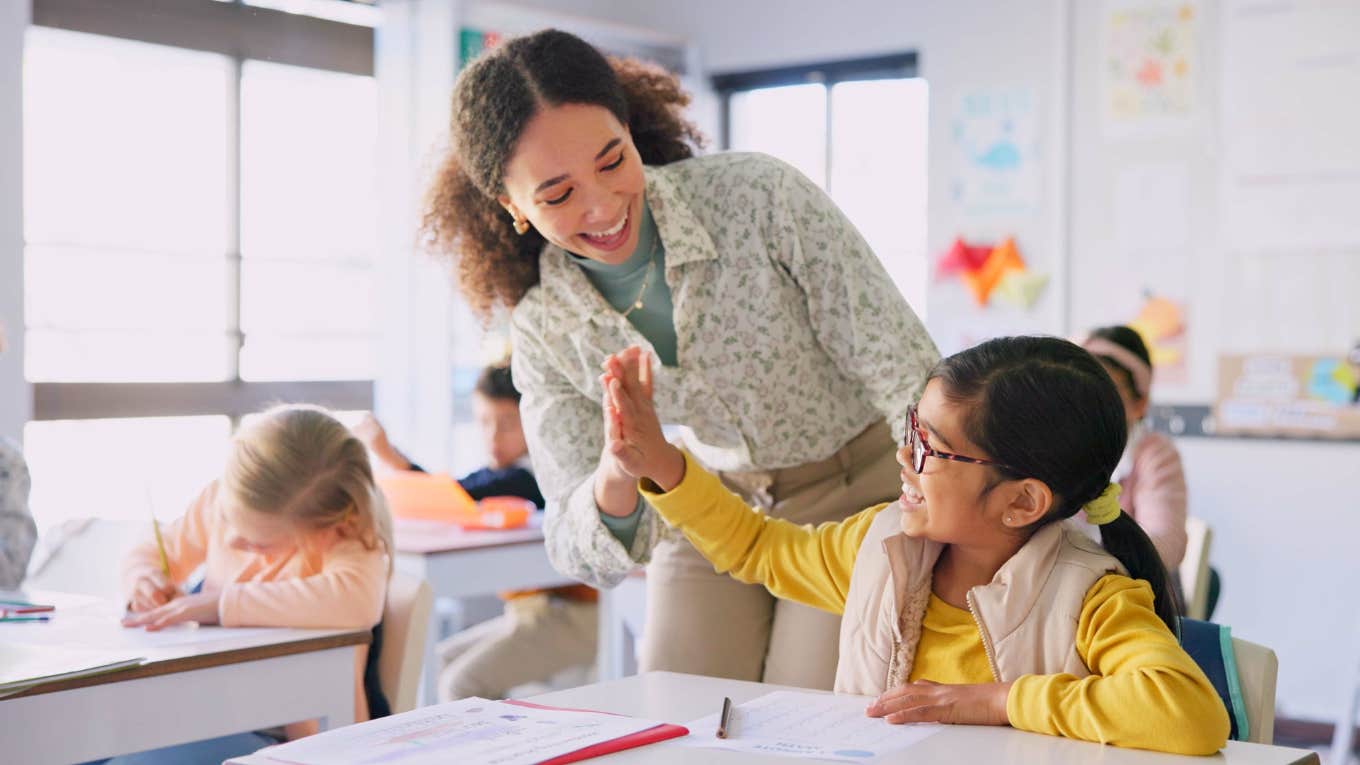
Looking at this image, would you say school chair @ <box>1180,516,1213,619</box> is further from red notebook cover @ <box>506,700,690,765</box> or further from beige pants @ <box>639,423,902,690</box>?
red notebook cover @ <box>506,700,690,765</box>

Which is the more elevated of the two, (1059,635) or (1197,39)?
(1197,39)

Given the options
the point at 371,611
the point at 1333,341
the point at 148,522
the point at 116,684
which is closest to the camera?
the point at 116,684

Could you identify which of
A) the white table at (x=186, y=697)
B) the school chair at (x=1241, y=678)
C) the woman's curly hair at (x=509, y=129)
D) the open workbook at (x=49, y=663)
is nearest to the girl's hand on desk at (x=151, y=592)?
the white table at (x=186, y=697)

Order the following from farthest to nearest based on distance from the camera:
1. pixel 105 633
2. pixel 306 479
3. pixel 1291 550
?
1. pixel 1291 550
2. pixel 306 479
3. pixel 105 633

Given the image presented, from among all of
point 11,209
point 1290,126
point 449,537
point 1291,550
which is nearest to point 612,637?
point 449,537

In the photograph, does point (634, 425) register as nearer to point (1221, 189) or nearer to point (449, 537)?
point (449, 537)

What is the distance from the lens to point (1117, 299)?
472 cm

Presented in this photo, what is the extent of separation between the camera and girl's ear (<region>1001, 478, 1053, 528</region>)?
4.95 feet

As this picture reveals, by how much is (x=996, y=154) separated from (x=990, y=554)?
11.8ft

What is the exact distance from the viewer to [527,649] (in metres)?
3.74

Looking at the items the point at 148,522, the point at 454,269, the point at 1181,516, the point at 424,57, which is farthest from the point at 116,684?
the point at 424,57

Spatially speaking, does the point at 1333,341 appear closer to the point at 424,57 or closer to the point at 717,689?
the point at 424,57

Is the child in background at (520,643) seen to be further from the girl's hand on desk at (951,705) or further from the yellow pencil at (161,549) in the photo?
the girl's hand on desk at (951,705)

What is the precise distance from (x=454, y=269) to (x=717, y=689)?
0.76 meters
